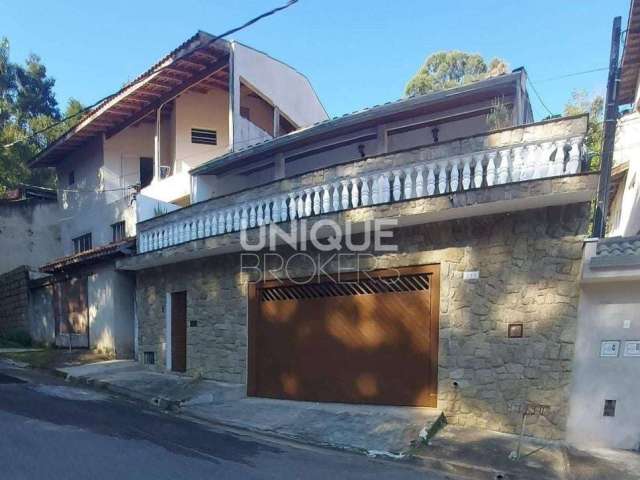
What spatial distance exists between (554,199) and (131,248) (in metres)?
9.21

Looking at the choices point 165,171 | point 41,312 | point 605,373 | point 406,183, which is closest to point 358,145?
point 406,183

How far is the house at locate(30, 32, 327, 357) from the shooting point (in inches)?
454

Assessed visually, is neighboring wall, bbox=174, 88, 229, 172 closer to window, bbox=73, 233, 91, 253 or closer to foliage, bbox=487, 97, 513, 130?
window, bbox=73, 233, 91, 253

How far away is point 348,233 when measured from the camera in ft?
23.0

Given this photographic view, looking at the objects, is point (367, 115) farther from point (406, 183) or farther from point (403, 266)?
point (403, 266)

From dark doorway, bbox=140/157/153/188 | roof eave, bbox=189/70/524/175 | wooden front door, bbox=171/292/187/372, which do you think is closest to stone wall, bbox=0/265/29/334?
dark doorway, bbox=140/157/153/188

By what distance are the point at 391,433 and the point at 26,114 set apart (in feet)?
87.1

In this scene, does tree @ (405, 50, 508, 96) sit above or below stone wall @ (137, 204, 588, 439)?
above

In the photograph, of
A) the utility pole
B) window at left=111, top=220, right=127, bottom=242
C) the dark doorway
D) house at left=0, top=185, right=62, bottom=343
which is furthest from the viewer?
the dark doorway

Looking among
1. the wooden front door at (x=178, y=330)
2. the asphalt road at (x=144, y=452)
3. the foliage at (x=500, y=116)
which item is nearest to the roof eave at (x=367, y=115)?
the foliage at (x=500, y=116)

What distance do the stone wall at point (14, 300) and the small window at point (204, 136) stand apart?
750 centimetres

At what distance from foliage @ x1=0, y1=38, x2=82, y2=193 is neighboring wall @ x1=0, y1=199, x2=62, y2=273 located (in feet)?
14.2

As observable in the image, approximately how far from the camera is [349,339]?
23.7ft

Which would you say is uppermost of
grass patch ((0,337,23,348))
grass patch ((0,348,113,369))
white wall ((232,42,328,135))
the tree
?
the tree
